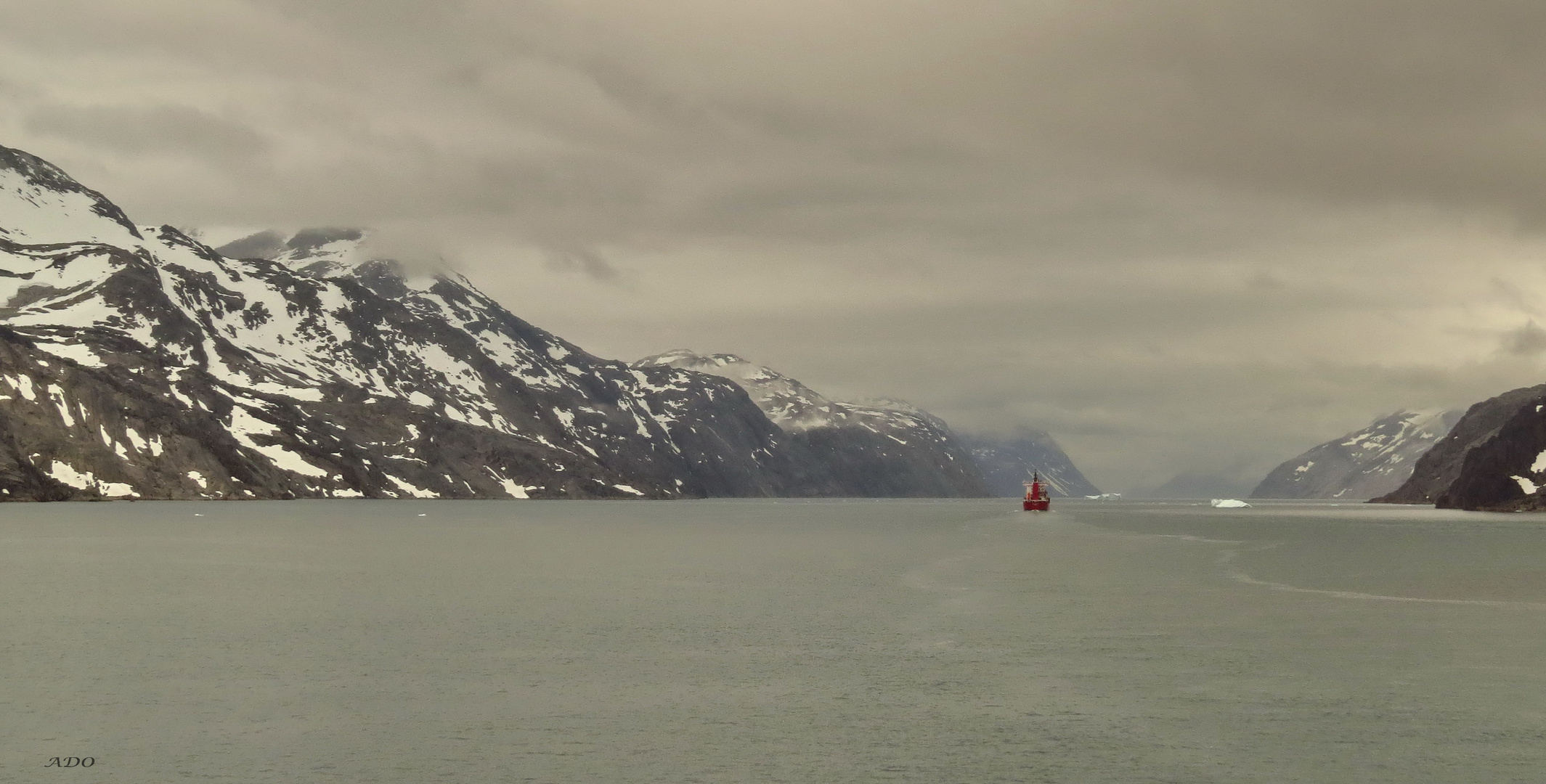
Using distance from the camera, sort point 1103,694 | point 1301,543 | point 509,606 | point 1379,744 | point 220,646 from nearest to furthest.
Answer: point 1379,744
point 1103,694
point 220,646
point 509,606
point 1301,543

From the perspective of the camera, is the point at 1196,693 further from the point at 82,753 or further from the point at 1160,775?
the point at 82,753

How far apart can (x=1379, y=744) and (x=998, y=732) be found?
12726 millimetres

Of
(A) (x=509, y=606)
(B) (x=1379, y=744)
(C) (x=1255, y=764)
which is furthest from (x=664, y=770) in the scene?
(A) (x=509, y=606)

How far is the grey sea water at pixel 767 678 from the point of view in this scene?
1581 inches

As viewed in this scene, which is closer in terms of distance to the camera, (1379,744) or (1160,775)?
(1160,775)

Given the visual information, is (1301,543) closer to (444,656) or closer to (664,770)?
(444,656)

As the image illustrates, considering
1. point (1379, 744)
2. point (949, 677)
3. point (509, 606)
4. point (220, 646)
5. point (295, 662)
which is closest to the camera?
point (1379, 744)

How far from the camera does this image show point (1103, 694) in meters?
52.2

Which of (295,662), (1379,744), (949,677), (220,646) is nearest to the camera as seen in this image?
(1379,744)

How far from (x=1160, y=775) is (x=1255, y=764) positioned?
373 centimetres

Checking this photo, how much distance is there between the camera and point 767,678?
56812mm

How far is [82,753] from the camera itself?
132 feet

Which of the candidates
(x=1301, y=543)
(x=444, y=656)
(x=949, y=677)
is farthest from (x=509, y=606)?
(x=1301, y=543)

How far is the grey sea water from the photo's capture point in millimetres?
40156
